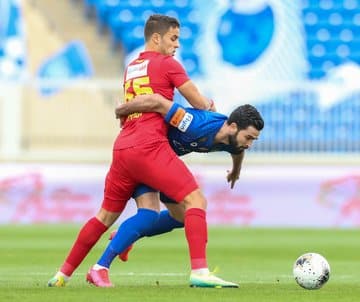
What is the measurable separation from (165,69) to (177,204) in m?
0.96

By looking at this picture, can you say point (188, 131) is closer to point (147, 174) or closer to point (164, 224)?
point (147, 174)

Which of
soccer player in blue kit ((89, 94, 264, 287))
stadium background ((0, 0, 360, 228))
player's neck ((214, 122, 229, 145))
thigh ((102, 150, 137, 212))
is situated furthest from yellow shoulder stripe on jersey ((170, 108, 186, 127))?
stadium background ((0, 0, 360, 228))

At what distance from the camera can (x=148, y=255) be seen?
12.9 m

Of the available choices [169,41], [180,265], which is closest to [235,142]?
Result: [169,41]

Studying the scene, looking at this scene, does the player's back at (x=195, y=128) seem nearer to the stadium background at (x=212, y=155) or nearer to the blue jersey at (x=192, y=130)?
the blue jersey at (x=192, y=130)

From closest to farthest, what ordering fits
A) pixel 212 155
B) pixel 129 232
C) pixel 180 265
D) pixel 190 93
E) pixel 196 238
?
pixel 196 238 < pixel 190 93 < pixel 129 232 < pixel 180 265 < pixel 212 155

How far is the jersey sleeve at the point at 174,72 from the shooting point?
27.5ft

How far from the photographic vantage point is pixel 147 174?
27.3ft

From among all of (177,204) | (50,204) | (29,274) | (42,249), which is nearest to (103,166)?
(50,204)

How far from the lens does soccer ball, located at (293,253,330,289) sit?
8.20 metres

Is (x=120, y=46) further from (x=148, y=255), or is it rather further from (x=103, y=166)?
(x=148, y=255)

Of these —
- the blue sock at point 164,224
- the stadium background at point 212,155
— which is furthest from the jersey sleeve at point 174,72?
the stadium background at point 212,155

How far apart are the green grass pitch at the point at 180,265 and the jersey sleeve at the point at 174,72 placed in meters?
1.37

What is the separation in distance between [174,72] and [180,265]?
3.34 meters
